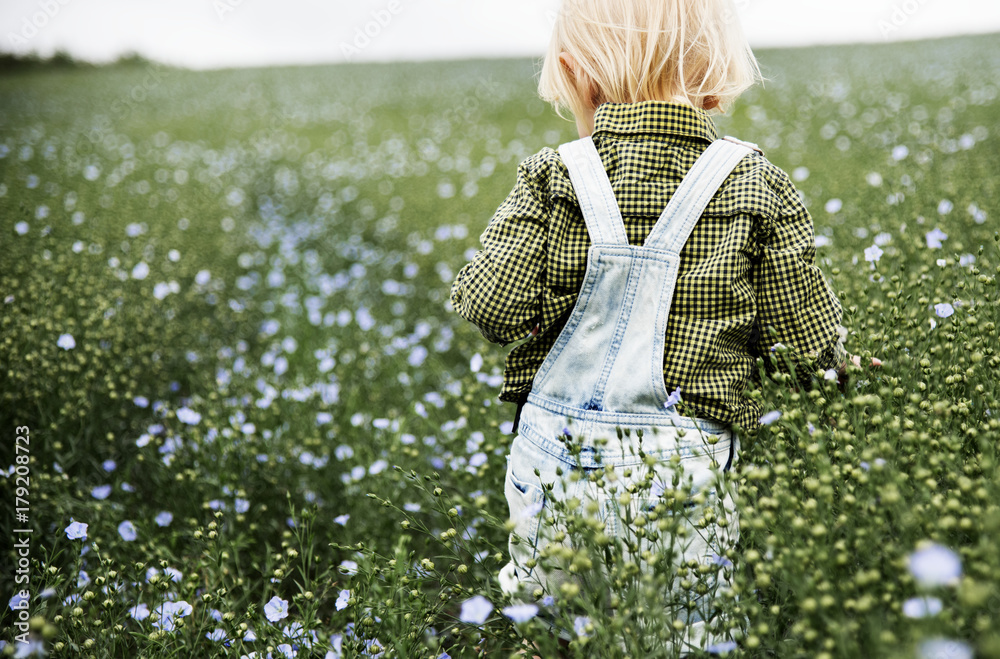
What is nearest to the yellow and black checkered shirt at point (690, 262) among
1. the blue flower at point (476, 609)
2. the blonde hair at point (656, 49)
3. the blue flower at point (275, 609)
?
the blonde hair at point (656, 49)

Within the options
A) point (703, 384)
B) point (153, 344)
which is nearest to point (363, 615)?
point (703, 384)

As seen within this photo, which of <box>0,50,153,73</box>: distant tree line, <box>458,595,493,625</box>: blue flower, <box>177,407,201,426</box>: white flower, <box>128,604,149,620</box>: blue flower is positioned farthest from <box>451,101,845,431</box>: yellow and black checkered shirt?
<box>0,50,153,73</box>: distant tree line

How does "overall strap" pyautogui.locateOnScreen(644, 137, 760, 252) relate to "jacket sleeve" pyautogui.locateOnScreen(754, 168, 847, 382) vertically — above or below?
above

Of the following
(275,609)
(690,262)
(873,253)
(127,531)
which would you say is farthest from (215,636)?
(873,253)

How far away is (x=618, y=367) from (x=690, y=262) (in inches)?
11.5

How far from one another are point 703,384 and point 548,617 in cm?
75

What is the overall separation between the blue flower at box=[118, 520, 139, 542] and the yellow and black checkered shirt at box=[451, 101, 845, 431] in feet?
5.09

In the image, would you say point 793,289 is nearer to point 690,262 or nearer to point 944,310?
point 690,262

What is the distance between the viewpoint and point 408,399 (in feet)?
10.4

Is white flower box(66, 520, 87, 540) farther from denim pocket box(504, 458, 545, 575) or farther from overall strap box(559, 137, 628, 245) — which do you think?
overall strap box(559, 137, 628, 245)

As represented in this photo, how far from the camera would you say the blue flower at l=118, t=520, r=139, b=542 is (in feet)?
7.40

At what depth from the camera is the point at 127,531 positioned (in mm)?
2322

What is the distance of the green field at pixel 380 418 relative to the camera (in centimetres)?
120

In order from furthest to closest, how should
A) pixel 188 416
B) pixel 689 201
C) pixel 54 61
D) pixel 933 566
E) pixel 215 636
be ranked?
pixel 54 61 → pixel 188 416 → pixel 215 636 → pixel 689 201 → pixel 933 566
